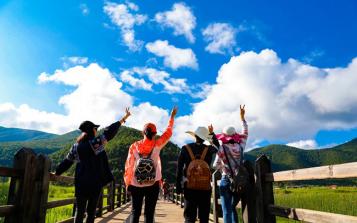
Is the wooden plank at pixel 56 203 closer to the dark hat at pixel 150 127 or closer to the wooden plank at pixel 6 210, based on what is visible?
the wooden plank at pixel 6 210

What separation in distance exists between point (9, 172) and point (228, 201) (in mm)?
3072

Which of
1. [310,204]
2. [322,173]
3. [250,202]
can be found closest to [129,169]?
[250,202]

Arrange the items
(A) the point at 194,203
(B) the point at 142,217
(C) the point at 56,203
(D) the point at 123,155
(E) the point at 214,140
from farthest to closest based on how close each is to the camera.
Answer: (D) the point at 123,155
(B) the point at 142,217
(C) the point at 56,203
(E) the point at 214,140
(A) the point at 194,203

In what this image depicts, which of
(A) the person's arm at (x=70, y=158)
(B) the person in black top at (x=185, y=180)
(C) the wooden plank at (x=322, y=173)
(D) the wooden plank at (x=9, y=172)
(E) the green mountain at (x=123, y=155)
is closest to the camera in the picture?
(C) the wooden plank at (x=322, y=173)

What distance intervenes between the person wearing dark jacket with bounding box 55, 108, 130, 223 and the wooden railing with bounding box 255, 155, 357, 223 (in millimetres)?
2214

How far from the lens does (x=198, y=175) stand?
530 centimetres

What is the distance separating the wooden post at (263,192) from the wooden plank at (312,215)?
147 millimetres

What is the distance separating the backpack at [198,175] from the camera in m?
5.29

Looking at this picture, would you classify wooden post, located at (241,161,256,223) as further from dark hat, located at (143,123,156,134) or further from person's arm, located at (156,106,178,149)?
dark hat, located at (143,123,156,134)

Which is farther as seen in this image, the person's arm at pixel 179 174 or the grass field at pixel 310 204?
the grass field at pixel 310 204

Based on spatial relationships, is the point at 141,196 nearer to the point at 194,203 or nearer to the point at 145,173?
the point at 145,173

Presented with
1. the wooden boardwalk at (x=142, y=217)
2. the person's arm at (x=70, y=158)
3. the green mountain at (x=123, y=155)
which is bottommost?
the wooden boardwalk at (x=142, y=217)

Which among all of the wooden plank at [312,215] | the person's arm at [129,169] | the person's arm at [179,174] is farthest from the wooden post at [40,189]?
the wooden plank at [312,215]

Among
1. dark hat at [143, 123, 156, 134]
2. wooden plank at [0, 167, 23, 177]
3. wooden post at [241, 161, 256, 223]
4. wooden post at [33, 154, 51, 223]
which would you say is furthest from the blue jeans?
wooden plank at [0, 167, 23, 177]
